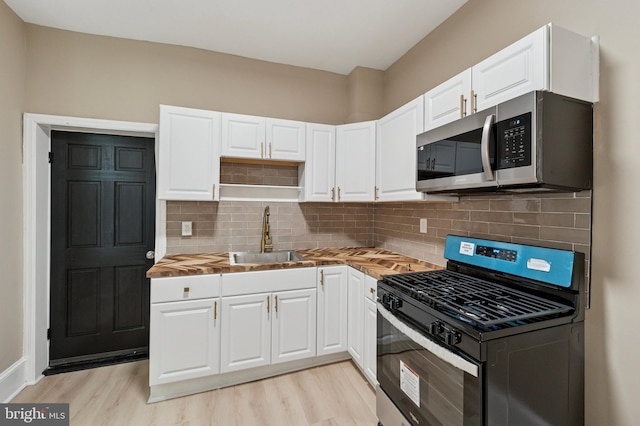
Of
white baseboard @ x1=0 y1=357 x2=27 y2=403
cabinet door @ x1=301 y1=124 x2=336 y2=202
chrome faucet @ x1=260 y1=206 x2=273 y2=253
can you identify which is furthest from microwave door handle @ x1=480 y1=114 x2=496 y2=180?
white baseboard @ x1=0 y1=357 x2=27 y2=403

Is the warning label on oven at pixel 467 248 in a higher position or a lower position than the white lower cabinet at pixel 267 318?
higher

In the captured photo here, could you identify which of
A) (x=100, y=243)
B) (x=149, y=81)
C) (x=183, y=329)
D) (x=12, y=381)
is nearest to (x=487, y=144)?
(x=183, y=329)

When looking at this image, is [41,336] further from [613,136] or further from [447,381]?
[613,136]

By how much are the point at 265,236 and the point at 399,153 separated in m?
1.41

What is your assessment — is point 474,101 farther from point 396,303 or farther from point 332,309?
point 332,309

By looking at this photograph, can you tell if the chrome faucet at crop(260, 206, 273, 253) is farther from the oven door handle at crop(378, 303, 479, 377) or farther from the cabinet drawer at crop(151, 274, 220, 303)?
the oven door handle at crop(378, 303, 479, 377)

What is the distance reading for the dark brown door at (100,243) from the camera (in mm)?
2422

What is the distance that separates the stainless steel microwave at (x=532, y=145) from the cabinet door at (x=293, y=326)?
1486 mm

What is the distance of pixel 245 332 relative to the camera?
7.20 feet

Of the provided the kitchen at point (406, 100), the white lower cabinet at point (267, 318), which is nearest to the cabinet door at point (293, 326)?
the white lower cabinet at point (267, 318)

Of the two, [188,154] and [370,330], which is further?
[188,154]

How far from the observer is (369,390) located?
2160mm

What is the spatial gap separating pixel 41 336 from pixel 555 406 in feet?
11.0

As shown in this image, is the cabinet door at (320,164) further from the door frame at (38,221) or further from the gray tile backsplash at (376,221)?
the door frame at (38,221)
